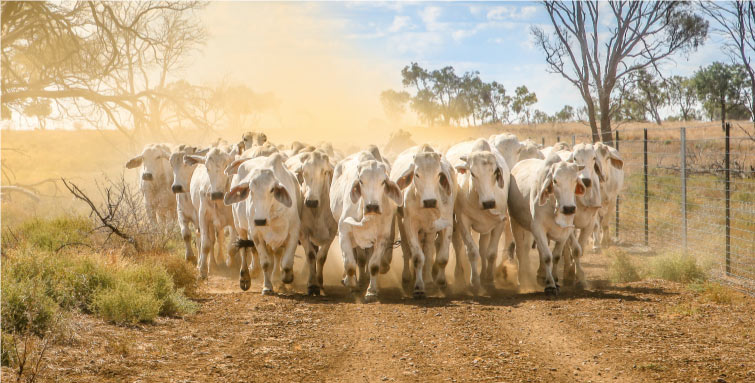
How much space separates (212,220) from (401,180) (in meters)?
4.64

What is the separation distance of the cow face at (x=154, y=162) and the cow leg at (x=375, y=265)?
7602 mm

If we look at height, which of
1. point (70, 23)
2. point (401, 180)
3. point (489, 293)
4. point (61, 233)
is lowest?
point (489, 293)

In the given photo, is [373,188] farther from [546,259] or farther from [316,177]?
[546,259]

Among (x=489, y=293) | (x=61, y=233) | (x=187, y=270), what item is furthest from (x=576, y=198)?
(x=61, y=233)

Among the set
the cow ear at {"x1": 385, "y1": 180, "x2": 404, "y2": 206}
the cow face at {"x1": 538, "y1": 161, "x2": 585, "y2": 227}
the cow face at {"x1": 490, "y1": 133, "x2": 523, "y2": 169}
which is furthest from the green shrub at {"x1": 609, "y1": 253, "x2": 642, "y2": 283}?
the cow ear at {"x1": 385, "y1": 180, "x2": 404, "y2": 206}

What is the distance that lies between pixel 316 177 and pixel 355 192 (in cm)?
154

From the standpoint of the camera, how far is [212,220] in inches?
559

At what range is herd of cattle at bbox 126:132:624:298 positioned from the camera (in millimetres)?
11188

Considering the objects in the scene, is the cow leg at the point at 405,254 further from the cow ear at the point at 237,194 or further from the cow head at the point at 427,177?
the cow ear at the point at 237,194

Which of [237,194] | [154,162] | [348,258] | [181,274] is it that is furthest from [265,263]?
[154,162]

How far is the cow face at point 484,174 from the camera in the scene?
456 inches

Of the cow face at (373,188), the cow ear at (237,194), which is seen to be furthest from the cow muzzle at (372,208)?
the cow ear at (237,194)

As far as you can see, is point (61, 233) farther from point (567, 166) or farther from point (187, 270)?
point (567, 166)

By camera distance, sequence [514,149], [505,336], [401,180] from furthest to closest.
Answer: [514,149] < [401,180] < [505,336]
